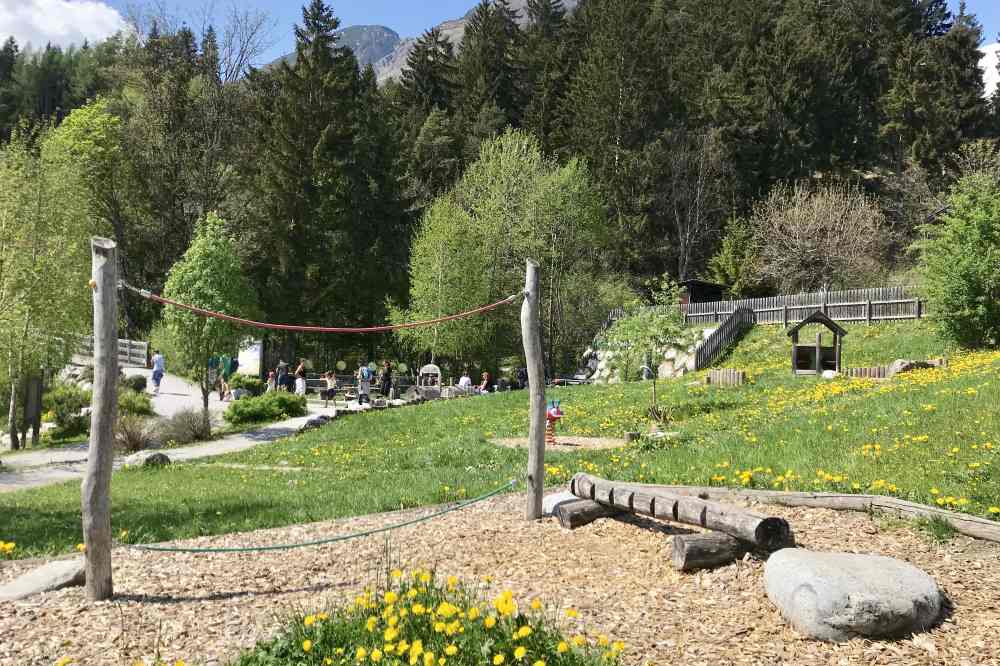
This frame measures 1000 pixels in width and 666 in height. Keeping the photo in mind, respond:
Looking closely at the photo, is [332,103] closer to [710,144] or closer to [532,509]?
[710,144]

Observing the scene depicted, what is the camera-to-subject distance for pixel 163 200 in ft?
157

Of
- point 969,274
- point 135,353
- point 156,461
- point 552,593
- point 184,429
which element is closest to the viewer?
point 552,593

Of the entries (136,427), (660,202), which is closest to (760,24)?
(660,202)

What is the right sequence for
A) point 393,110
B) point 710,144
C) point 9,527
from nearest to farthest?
1. point 9,527
2. point 710,144
3. point 393,110

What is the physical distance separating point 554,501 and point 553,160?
138ft

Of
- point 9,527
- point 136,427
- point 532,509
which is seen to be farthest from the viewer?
point 136,427

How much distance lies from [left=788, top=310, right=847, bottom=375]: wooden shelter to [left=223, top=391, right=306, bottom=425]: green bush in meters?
16.8

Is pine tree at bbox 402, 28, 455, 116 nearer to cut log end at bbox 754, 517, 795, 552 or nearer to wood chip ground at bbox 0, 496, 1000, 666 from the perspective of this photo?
wood chip ground at bbox 0, 496, 1000, 666

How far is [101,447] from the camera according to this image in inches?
233

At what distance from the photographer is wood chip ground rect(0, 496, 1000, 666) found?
5.09 metres

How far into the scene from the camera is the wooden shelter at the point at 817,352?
24.8m

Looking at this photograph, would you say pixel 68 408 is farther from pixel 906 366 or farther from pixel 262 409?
pixel 906 366

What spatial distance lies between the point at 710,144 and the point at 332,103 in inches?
956

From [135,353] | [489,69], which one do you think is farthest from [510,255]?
[489,69]
